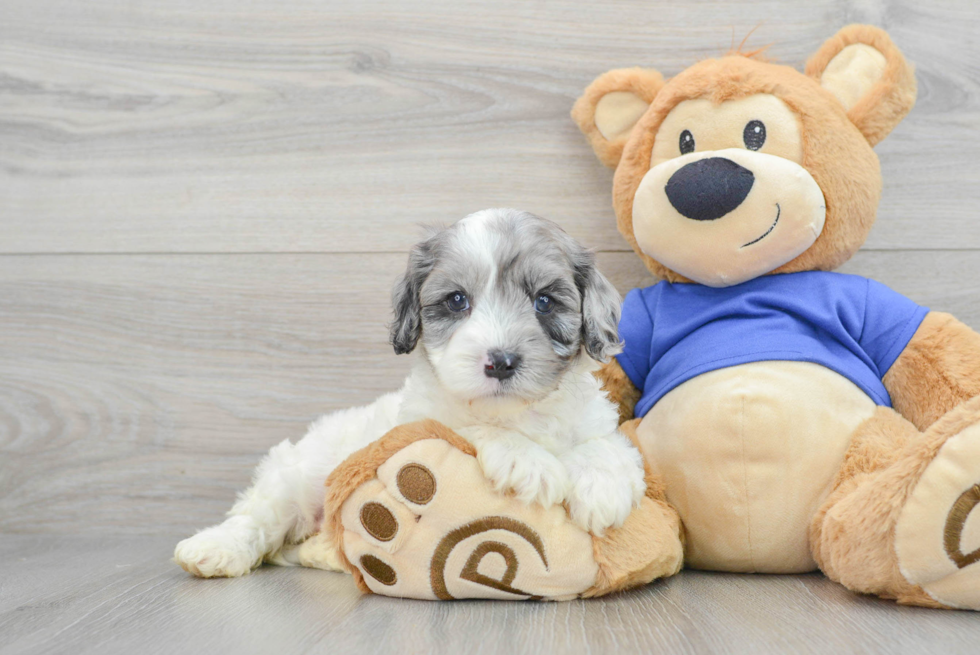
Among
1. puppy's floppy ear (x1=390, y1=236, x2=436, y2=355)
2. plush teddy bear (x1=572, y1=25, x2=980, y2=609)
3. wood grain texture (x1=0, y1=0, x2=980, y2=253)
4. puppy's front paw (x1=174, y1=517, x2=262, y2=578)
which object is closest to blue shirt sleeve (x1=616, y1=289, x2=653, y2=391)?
plush teddy bear (x1=572, y1=25, x2=980, y2=609)

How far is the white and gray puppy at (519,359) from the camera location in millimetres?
1385

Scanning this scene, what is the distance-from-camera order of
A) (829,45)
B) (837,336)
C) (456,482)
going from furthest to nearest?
(829,45) → (837,336) → (456,482)

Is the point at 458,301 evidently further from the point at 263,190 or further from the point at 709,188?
the point at 263,190

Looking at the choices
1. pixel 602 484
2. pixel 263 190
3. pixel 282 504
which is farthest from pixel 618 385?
pixel 263 190

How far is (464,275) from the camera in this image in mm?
1473

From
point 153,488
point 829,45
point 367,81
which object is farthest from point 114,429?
point 829,45

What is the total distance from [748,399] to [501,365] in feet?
1.87

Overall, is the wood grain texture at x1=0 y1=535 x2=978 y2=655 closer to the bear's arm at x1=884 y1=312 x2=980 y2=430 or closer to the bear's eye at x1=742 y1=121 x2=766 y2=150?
the bear's arm at x1=884 y1=312 x2=980 y2=430

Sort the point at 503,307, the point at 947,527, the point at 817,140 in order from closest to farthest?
the point at 947,527, the point at 503,307, the point at 817,140

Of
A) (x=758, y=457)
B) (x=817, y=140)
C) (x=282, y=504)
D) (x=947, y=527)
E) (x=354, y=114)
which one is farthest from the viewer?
(x=354, y=114)

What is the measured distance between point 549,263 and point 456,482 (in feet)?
1.51

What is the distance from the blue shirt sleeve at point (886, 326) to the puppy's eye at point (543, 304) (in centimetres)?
76

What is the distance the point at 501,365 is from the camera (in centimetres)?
134

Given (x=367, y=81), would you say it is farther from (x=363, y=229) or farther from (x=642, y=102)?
(x=642, y=102)
